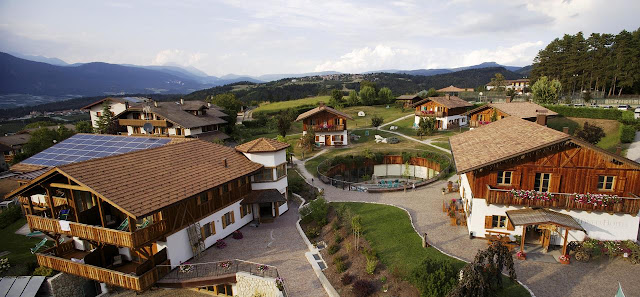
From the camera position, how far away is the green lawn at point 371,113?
71.6 metres

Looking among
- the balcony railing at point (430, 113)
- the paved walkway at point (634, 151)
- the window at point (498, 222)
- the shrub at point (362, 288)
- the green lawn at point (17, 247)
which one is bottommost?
the green lawn at point (17, 247)

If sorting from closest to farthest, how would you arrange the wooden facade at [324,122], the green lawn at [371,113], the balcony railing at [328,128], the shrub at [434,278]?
the shrub at [434,278], the balcony railing at [328,128], the wooden facade at [324,122], the green lawn at [371,113]

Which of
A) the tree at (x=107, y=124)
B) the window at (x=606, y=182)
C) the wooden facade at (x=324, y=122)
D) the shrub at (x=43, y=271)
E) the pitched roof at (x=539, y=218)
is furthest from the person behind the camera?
the tree at (x=107, y=124)

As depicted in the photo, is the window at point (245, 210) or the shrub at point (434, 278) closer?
the shrub at point (434, 278)

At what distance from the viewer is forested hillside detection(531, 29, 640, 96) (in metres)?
58.3

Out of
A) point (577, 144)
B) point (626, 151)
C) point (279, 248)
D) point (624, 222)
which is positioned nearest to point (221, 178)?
point (279, 248)

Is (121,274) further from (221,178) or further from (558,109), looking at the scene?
(558,109)

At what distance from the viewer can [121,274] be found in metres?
A: 16.8

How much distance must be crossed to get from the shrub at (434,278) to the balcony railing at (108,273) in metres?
13.7

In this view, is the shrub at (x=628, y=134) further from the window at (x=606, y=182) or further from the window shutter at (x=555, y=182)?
the window shutter at (x=555, y=182)

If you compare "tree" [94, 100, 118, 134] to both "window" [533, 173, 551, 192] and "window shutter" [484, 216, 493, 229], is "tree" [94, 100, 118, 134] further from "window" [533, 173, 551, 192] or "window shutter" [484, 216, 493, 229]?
"window" [533, 173, 551, 192]

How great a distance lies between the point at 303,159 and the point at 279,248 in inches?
957

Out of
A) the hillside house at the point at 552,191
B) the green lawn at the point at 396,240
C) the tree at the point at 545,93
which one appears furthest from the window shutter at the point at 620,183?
the tree at the point at 545,93

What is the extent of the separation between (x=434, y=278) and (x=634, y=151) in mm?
32394
